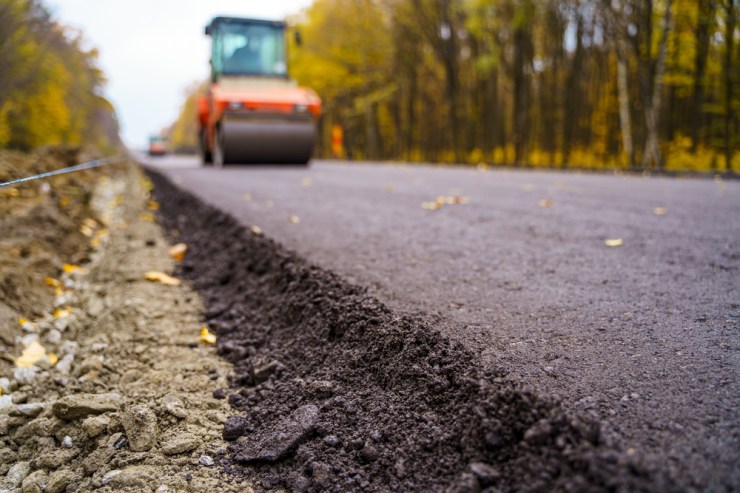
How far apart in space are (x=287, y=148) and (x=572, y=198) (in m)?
7.54

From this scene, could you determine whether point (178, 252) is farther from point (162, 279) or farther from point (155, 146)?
point (155, 146)

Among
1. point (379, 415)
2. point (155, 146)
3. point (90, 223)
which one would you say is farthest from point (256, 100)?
point (155, 146)

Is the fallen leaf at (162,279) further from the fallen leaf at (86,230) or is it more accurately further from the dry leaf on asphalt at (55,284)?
the fallen leaf at (86,230)

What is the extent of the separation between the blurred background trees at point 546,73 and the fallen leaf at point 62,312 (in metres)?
13.9

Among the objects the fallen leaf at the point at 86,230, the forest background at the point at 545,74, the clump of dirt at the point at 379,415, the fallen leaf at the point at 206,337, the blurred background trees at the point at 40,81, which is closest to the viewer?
the clump of dirt at the point at 379,415

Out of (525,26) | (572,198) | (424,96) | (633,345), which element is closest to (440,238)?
(633,345)

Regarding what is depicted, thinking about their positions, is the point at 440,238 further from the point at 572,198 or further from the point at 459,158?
the point at 459,158

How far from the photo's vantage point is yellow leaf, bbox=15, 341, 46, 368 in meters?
2.64

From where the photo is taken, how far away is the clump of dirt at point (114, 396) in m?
1.84

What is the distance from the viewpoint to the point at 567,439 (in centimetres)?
127

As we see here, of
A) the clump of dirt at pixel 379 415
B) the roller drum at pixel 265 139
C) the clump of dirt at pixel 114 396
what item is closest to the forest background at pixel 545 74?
the roller drum at pixel 265 139

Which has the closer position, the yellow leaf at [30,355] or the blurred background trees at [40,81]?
the yellow leaf at [30,355]

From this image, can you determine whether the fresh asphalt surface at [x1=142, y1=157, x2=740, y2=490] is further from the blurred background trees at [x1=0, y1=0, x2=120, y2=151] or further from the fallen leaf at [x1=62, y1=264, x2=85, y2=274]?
the blurred background trees at [x1=0, y1=0, x2=120, y2=151]

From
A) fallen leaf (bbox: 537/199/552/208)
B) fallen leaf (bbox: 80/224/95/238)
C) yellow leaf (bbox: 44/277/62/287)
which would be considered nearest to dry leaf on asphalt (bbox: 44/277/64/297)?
yellow leaf (bbox: 44/277/62/287)
